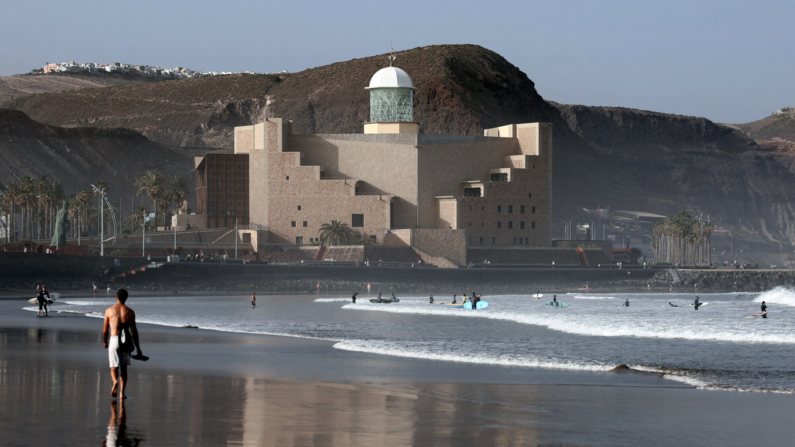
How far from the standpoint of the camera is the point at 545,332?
38.4 metres

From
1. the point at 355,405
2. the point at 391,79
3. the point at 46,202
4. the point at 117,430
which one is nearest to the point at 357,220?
the point at 391,79

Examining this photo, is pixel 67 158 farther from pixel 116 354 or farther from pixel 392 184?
pixel 116 354

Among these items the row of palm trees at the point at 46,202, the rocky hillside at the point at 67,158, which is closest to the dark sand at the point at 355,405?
the row of palm trees at the point at 46,202

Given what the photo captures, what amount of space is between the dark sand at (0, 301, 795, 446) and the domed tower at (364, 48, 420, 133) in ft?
245

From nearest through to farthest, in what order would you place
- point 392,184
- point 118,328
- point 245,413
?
point 245,413, point 118,328, point 392,184

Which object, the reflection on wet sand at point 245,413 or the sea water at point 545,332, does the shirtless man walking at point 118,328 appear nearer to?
A: the reflection on wet sand at point 245,413

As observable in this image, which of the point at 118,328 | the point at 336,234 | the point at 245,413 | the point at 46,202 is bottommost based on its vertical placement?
the point at 245,413

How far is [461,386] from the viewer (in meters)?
20.0

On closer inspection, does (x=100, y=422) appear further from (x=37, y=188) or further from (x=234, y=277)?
(x=37, y=188)

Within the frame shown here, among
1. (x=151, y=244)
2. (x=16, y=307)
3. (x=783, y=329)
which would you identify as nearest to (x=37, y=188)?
(x=151, y=244)

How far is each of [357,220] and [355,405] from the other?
77.5 m

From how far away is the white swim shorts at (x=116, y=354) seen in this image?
15.5 m

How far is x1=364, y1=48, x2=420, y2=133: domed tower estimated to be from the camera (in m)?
99.1

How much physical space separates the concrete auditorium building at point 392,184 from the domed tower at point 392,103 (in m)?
0.11
